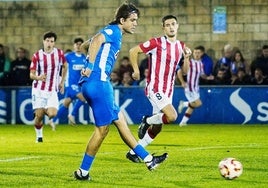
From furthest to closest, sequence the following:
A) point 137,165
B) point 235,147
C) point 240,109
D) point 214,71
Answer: point 214,71
point 240,109
point 235,147
point 137,165

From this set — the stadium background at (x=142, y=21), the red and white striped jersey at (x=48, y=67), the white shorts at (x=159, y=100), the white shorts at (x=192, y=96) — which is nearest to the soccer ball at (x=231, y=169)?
the white shorts at (x=159, y=100)

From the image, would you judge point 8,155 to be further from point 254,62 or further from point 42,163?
point 254,62

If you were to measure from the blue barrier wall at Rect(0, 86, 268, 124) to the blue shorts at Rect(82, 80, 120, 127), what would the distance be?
13020 mm

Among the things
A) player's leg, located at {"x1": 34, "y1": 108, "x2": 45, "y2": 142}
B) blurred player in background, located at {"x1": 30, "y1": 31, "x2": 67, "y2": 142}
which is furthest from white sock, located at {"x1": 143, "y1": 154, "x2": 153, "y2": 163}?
player's leg, located at {"x1": 34, "y1": 108, "x2": 45, "y2": 142}

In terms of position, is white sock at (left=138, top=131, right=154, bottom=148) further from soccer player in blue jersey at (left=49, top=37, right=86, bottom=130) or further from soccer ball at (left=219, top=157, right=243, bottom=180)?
soccer player in blue jersey at (left=49, top=37, right=86, bottom=130)

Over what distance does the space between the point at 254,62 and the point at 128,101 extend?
11.5 ft

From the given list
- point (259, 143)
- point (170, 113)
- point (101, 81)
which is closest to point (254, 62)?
point (259, 143)

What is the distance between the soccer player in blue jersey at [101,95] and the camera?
35.7 feet

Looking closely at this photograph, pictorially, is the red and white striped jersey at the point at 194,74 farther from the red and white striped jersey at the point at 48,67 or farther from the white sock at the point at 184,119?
the red and white striped jersey at the point at 48,67

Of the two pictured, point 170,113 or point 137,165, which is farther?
point 170,113

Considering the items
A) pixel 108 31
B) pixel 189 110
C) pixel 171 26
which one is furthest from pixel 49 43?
pixel 108 31

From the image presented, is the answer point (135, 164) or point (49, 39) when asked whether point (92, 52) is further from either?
point (49, 39)

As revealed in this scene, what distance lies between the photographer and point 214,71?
25359 millimetres

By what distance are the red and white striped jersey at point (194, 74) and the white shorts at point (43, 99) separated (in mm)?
6097
